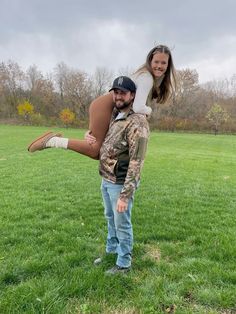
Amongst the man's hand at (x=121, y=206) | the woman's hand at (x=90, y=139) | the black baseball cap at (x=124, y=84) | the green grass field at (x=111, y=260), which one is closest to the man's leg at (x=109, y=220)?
the green grass field at (x=111, y=260)

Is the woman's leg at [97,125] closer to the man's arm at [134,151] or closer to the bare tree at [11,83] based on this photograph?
the man's arm at [134,151]

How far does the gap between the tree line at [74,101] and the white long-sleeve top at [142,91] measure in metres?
61.4

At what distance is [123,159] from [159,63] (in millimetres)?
1118

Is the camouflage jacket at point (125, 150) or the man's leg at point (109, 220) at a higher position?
the camouflage jacket at point (125, 150)

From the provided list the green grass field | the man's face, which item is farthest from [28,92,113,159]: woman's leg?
the green grass field

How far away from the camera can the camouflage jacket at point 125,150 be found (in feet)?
11.6

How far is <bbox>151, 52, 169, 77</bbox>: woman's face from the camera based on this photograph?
3.77 metres

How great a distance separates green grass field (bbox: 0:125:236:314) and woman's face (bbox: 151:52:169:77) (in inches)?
88.7

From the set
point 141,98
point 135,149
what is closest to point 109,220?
point 135,149

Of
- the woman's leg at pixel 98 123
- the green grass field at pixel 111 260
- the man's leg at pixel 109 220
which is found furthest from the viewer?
the man's leg at pixel 109 220

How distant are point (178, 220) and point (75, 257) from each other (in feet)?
8.10

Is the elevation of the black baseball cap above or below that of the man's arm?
above

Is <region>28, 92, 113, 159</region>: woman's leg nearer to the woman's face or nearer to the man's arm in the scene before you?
the man's arm

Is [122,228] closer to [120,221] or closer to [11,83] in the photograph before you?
[120,221]
